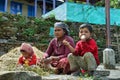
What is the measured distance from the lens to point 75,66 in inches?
174

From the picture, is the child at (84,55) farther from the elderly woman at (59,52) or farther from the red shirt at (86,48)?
the elderly woman at (59,52)

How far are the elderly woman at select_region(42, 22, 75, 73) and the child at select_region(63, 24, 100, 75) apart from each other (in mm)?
257

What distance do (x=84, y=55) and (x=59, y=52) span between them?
0.73 meters

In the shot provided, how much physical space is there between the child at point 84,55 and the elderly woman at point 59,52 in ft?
0.84

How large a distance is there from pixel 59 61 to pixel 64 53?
204 millimetres

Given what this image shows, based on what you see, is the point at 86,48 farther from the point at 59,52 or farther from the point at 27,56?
the point at 27,56

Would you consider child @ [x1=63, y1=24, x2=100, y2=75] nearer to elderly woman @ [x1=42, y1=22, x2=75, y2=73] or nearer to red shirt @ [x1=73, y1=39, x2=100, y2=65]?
red shirt @ [x1=73, y1=39, x2=100, y2=65]

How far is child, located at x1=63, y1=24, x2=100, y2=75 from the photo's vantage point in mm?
4250

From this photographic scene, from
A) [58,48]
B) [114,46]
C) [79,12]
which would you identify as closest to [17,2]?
[79,12]

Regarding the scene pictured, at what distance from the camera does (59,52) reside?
16.0 ft

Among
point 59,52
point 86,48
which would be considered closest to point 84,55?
point 86,48

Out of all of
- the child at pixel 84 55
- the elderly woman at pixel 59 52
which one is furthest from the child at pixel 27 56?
the child at pixel 84 55

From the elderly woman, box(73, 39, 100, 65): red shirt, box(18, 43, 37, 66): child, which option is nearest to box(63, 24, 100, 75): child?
box(73, 39, 100, 65): red shirt

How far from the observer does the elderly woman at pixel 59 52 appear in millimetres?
4629
